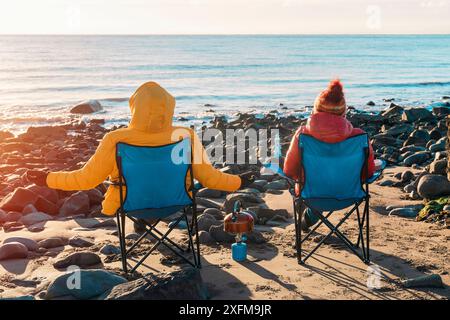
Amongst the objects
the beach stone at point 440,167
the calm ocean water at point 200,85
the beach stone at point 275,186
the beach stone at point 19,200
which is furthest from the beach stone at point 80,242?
the calm ocean water at point 200,85

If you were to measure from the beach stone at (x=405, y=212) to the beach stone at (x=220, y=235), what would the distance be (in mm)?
2345

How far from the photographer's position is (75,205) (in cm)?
806

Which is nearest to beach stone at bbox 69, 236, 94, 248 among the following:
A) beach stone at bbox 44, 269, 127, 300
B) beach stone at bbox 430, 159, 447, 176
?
beach stone at bbox 44, 269, 127, 300

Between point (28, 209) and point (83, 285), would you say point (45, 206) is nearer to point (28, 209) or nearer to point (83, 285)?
point (28, 209)

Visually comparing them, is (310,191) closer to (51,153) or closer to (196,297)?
(196,297)

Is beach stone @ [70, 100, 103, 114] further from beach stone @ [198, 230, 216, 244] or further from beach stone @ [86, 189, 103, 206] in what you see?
beach stone @ [198, 230, 216, 244]

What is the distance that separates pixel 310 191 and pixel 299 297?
3.79 ft

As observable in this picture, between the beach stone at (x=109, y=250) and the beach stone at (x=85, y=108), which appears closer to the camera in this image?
the beach stone at (x=109, y=250)

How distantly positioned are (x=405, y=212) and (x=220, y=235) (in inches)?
100

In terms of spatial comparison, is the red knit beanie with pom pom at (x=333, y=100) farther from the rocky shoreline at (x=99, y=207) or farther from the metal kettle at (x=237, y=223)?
the rocky shoreline at (x=99, y=207)

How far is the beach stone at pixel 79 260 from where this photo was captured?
552cm

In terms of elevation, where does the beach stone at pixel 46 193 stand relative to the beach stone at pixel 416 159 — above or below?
above

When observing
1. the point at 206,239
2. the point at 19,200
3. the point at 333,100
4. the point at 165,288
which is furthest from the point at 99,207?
the point at 165,288
